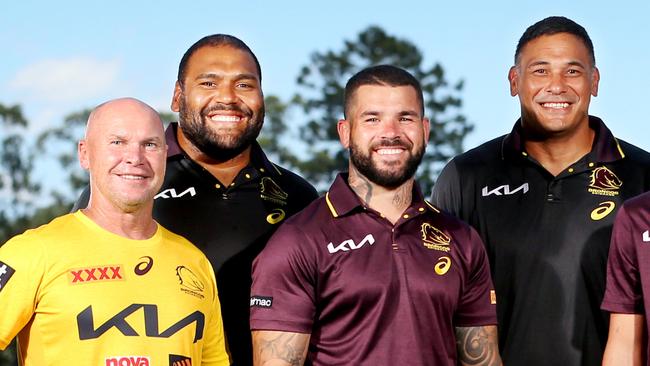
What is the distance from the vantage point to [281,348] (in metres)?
6.03

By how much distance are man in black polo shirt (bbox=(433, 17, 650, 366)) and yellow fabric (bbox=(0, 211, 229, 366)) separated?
219 centimetres

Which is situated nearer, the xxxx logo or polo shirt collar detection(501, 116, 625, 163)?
the xxxx logo

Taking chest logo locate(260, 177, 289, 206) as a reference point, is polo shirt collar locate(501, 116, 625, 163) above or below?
above

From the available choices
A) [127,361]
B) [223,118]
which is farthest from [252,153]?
[127,361]

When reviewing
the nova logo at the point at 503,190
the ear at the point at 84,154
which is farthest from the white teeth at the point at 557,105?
the ear at the point at 84,154

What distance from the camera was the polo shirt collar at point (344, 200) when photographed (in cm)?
633

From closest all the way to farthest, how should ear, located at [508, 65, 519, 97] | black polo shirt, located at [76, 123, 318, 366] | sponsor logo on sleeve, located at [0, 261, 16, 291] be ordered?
sponsor logo on sleeve, located at [0, 261, 16, 291] → black polo shirt, located at [76, 123, 318, 366] → ear, located at [508, 65, 519, 97]

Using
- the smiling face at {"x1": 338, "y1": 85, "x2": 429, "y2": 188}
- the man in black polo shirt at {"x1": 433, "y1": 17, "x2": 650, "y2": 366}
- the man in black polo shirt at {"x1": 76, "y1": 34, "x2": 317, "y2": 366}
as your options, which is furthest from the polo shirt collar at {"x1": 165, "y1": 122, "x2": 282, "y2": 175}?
the man in black polo shirt at {"x1": 433, "y1": 17, "x2": 650, "y2": 366}

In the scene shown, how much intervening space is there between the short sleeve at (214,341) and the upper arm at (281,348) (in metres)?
0.19

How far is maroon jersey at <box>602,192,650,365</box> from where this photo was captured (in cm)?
608

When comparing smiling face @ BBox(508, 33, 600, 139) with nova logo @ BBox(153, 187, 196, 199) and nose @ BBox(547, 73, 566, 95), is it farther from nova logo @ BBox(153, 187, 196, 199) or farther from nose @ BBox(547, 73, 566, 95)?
nova logo @ BBox(153, 187, 196, 199)


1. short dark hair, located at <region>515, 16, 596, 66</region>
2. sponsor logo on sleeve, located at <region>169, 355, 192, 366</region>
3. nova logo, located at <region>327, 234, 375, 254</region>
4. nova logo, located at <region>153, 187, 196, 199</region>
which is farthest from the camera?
short dark hair, located at <region>515, 16, 596, 66</region>

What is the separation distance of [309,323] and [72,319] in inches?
50.1

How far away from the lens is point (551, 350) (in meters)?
7.14
